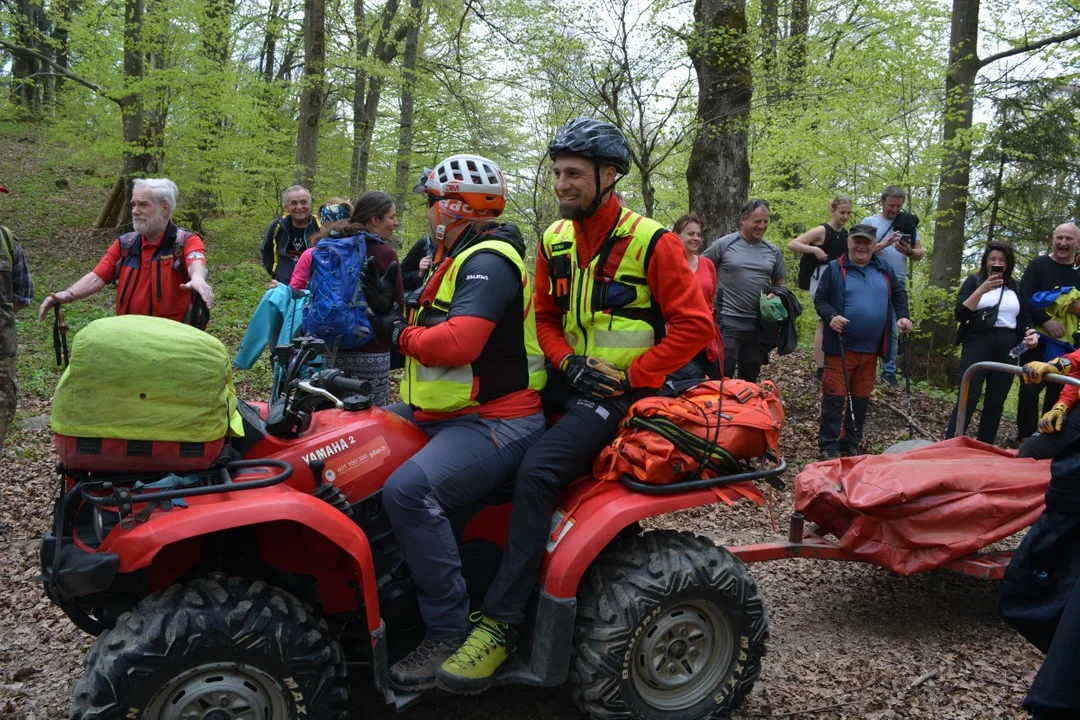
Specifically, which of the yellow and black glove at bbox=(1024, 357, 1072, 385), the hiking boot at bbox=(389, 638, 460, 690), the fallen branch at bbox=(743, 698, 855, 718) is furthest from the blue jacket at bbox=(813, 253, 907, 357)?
the hiking boot at bbox=(389, 638, 460, 690)

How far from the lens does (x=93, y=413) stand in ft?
8.31

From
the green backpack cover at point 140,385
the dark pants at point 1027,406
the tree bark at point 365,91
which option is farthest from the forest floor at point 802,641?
the tree bark at point 365,91

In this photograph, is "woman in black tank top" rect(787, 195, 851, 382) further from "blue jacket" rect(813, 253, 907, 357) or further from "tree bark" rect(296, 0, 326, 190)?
"tree bark" rect(296, 0, 326, 190)

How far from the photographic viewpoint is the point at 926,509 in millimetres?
4191

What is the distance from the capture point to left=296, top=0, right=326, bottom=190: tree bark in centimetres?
1141

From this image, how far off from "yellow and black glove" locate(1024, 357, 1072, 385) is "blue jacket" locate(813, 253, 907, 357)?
7.82 feet

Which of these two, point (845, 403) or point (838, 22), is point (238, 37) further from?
point (845, 403)

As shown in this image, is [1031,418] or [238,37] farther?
[238,37]

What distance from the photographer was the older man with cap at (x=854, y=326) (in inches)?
276

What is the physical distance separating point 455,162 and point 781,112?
9.14 m

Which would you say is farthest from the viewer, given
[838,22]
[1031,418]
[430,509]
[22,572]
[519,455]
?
[838,22]

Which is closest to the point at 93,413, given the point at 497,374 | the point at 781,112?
the point at 497,374

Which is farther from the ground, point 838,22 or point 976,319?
point 838,22

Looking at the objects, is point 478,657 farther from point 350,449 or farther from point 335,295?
point 335,295
